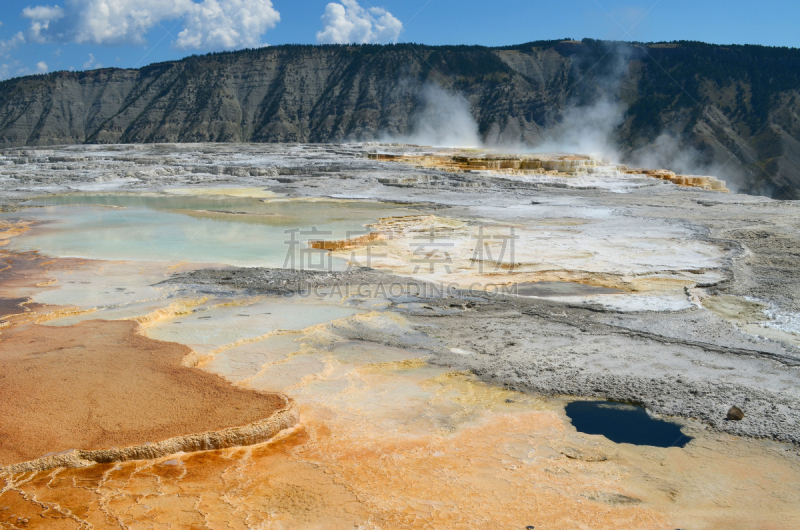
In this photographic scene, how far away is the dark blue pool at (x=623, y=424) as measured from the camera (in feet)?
11.8

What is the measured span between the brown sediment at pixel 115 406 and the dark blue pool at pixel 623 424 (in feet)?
5.96

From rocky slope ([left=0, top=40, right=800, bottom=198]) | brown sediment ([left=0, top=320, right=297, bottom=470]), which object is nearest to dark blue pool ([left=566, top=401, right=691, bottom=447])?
brown sediment ([left=0, top=320, right=297, bottom=470])

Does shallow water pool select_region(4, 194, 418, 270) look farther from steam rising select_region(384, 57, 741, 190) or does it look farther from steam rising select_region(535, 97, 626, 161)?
steam rising select_region(535, 97, 626, 161)

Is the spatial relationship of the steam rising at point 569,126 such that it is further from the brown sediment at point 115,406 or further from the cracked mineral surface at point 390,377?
the brown sediment at point 115,406

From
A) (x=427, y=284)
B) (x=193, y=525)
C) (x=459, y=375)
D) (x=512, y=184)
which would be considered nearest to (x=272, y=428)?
(x=193, y=525)

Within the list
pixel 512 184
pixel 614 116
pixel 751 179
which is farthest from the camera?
pixel 614 116

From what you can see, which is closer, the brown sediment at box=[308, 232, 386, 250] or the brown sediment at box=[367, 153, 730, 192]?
the brown sediment at box=[308, 232, 386, 250]

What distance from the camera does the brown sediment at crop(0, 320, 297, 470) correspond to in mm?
3197

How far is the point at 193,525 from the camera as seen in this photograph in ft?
8.61

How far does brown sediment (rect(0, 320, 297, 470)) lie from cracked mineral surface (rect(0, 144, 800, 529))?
0.02 meters

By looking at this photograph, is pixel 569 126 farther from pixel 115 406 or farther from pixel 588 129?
pixel 115 406

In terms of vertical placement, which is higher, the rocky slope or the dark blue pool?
the rocky slope

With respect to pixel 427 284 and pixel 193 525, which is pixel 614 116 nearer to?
pixel 427 284

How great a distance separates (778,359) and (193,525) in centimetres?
438
